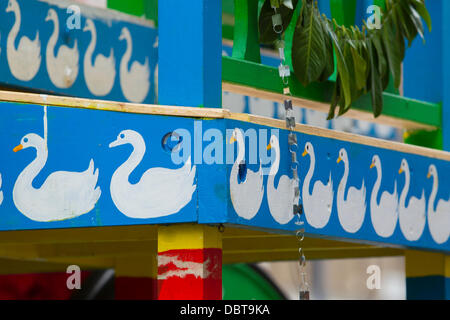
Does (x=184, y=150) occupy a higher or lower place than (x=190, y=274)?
higher

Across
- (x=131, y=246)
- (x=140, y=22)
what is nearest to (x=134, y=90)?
(x=140, y=22)

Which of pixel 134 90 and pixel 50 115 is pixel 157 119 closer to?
pixel 50 115

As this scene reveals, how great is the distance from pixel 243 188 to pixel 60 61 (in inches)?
111

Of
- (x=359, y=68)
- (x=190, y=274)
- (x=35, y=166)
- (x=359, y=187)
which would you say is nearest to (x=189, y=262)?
(x=190, y=274)

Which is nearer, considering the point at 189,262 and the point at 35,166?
the point at 189,262

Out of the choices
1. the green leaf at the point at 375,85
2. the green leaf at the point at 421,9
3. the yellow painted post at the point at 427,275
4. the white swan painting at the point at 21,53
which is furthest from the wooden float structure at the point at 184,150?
the white swan painting at the point at 21,53

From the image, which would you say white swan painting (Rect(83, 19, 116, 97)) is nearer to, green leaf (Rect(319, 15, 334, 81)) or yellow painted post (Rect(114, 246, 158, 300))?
yellow painted post (Rect(114, 246, 158, 300))

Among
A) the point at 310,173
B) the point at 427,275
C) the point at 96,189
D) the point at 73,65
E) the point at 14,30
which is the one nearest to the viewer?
the point at 96,189

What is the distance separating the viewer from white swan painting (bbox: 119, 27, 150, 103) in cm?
895

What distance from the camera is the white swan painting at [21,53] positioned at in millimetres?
7969

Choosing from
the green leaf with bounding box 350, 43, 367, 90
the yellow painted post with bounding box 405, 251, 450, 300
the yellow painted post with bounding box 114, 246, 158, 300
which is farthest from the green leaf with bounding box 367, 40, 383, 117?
the yellow painted post with bounding box 114, 246, 158, 300

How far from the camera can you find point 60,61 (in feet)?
27.5

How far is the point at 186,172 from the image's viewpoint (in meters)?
6.01

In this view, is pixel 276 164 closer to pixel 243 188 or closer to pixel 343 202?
pixel 243 188
